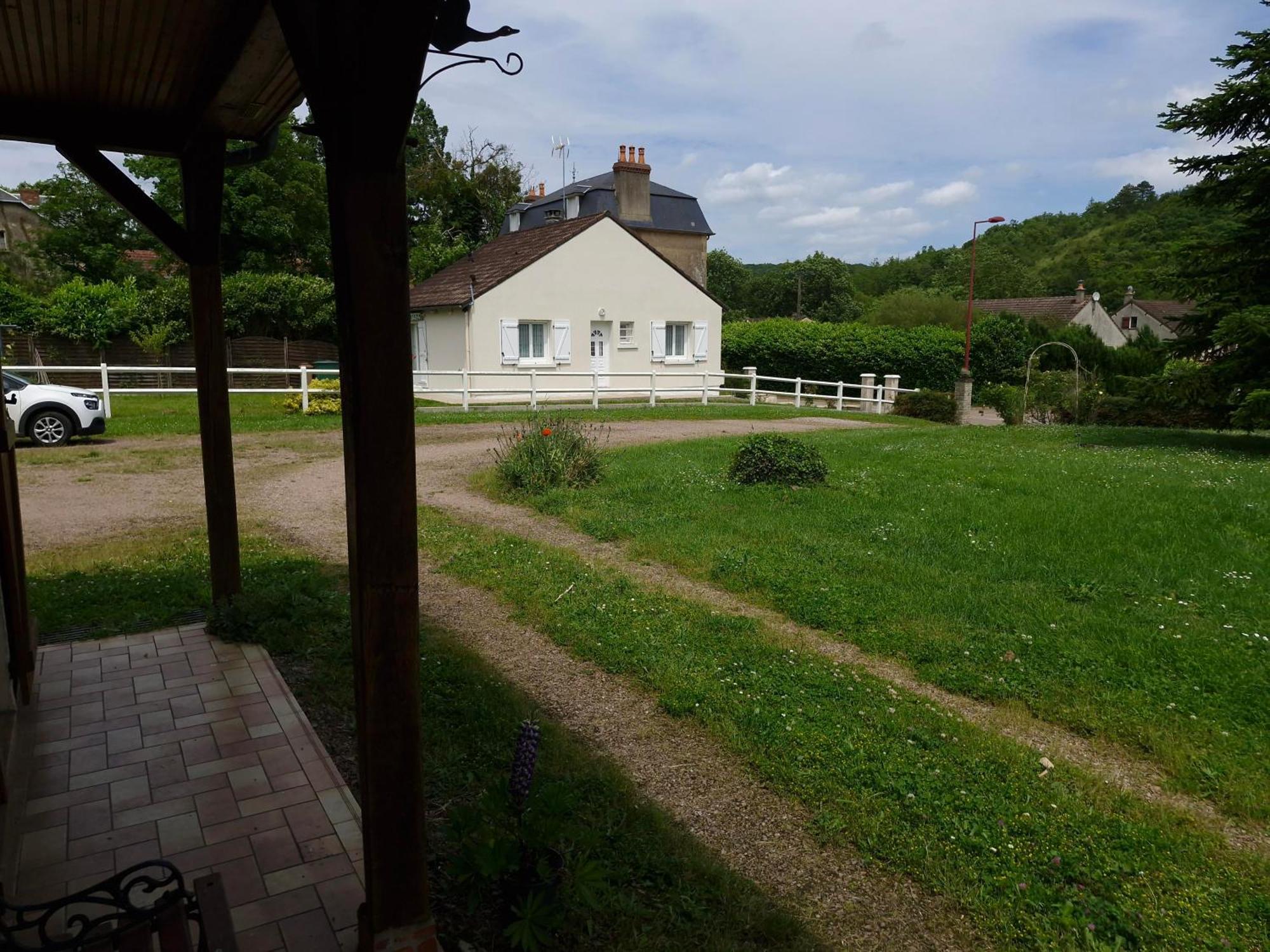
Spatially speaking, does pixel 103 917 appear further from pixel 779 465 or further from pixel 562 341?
pixel 562 341

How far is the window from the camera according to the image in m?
24.8

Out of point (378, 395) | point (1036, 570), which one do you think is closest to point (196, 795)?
point (378, 395)

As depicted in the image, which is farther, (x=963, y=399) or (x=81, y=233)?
(x=81, y=233)

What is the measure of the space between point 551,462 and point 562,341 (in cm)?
1516

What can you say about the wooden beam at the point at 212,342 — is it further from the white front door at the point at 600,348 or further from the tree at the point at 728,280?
the tree at the point at 728,280

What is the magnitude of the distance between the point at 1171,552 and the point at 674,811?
5.16m

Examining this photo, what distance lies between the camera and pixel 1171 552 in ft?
21.7

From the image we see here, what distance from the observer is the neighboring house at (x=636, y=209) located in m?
37.6

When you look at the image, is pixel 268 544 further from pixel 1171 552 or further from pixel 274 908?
pixel 1171 552

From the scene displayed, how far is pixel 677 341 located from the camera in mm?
27672

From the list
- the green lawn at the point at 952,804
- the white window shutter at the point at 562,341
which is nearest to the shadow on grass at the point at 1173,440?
the green lawn at the point at 952,804

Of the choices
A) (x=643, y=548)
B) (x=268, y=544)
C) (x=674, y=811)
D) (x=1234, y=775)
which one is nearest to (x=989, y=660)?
(x=1234, y=775)

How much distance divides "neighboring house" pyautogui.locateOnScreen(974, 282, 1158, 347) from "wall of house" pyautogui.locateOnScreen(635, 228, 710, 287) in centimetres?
1799

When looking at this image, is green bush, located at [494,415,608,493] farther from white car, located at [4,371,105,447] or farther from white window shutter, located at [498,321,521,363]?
white window shutter, located at [498,321,521,363]
